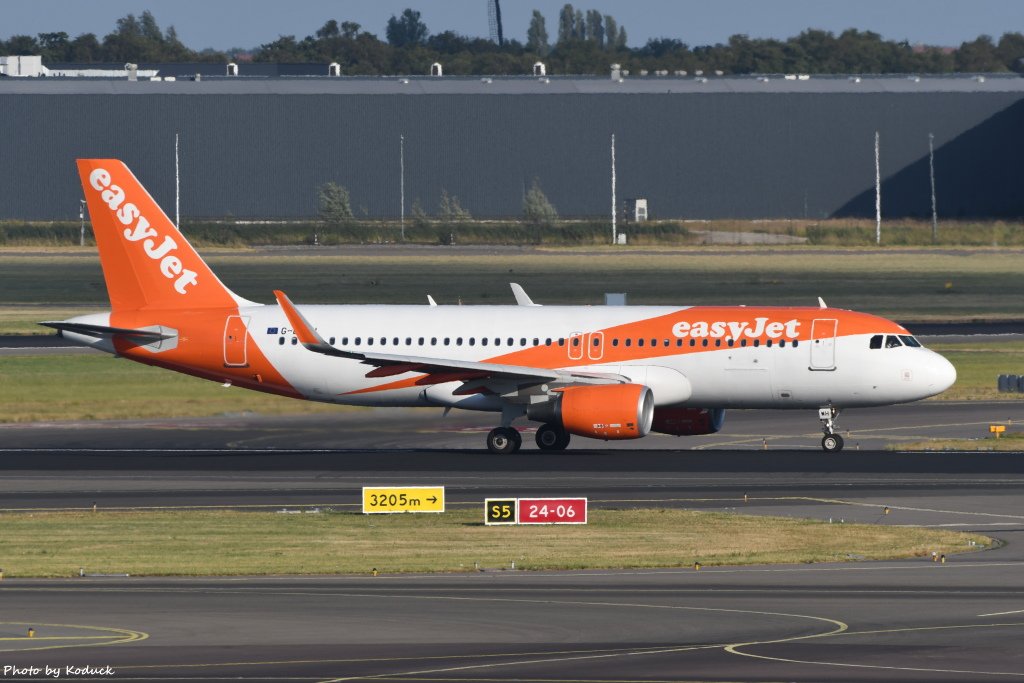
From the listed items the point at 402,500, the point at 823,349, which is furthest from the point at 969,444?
the point at 402,500

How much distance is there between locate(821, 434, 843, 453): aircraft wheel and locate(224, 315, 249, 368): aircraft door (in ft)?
51.4

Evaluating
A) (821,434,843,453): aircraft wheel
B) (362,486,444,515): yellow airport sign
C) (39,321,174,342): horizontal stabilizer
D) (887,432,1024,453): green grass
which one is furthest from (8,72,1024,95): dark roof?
(362,486,444,515): yellow airport sign

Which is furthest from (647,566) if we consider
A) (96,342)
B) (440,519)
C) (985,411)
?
(985,411)

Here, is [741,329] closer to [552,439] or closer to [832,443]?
[832,443]

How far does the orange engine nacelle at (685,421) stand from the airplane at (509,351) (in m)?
0.04

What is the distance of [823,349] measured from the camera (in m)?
45.8

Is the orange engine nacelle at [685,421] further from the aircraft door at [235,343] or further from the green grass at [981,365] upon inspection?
the green grass at [981,365]

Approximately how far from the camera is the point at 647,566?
29.0 m

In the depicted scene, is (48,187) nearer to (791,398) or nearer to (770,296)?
(770,296)

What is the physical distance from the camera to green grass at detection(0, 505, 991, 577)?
1145 inches

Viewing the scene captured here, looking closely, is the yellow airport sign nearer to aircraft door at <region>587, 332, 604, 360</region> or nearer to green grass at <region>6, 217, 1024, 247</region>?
aircraft door at <region>587, 332, 604, 360</region>

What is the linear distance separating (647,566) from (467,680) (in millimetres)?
9776

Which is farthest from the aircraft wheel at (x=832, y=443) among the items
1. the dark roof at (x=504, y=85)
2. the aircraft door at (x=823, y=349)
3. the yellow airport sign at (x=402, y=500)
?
the dark roof at (x=504, y=85)

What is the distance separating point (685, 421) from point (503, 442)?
5.14 metres
